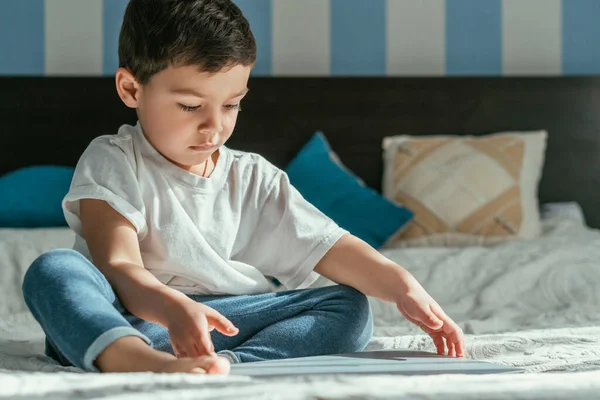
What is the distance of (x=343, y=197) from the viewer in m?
2.63

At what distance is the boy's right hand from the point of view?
1.01 metres

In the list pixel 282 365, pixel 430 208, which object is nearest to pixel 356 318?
pixel 282 365

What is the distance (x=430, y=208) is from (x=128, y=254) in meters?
1.54

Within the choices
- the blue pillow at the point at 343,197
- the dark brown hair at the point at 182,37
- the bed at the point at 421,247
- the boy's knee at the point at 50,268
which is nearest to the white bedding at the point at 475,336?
the bed at the point at 421,247

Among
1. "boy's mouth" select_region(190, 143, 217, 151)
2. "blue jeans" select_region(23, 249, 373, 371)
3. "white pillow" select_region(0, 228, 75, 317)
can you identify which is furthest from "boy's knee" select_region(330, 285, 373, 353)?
"white pillow" select_region(0, 228, 75, 317)

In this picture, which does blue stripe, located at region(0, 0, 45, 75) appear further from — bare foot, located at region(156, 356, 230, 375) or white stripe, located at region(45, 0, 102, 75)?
bare foot, located at region(156, 356, 230, 375)

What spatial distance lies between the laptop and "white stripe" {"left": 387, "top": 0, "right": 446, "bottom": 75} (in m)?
2.08

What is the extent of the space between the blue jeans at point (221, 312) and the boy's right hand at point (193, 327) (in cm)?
4

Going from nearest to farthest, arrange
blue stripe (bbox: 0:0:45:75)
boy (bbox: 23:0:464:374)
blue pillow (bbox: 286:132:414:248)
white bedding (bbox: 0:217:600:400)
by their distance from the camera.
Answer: white bedding (bbox: 0:217:600:400) < boy (bbox: 23:0:464:374) < blue pillow (bbox: 286:132:414:248) < blue stripe (bbox: 0:0:45:75)

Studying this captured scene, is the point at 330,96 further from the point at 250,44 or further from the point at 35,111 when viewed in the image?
the point at 250,44

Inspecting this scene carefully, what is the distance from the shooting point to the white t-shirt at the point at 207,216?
1337mm

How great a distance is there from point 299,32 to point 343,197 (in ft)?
2.57

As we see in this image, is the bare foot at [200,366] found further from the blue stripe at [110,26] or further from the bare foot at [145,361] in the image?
the blue stripe at [110,26]

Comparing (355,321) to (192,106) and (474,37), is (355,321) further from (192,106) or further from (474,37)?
(474,37)
